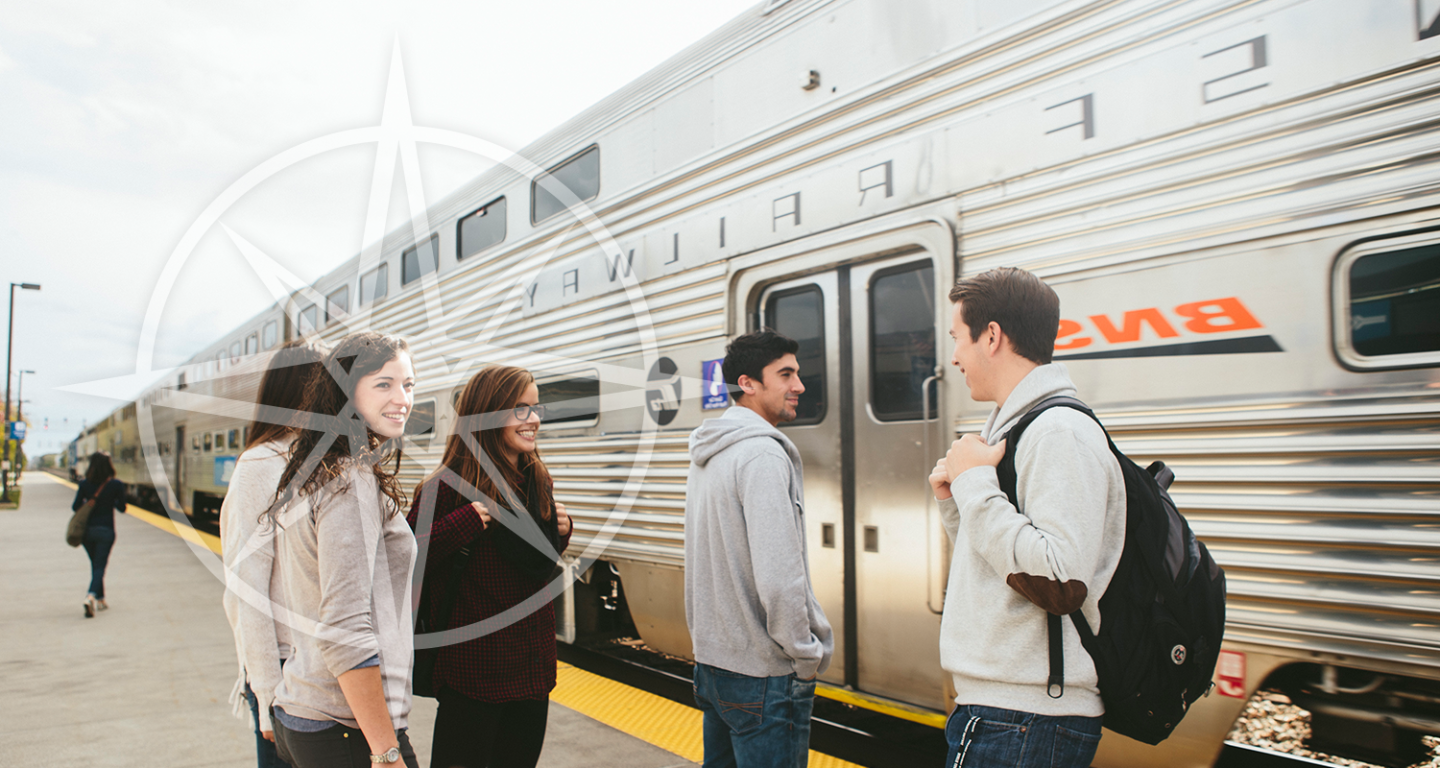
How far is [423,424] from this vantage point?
674 centimetres

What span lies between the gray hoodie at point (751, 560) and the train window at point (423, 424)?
4647 mm

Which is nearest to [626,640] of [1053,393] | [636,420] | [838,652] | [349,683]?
[636,420]

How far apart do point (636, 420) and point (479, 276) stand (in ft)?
7.41

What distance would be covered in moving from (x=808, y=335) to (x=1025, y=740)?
2.50 metres

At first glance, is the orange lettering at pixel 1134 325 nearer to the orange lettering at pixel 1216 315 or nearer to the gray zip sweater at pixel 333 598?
the orange lettering at pixel 1216 315

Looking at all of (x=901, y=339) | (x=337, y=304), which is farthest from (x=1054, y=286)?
(x=337, y=304)

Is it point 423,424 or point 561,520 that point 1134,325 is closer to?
point 561,520

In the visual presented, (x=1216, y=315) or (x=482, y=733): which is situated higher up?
(x=1216, y=315)

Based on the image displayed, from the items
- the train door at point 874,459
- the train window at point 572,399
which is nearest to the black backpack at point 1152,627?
the train door at point 874,459

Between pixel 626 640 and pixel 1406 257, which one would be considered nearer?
Answer: pixel 1406 257

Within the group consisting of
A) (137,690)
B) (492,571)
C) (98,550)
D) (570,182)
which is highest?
(570,182)

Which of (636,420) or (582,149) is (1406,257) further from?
(582,149)

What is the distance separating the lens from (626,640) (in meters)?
5.67

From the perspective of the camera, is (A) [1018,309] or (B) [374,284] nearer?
(A) [1018,309]
